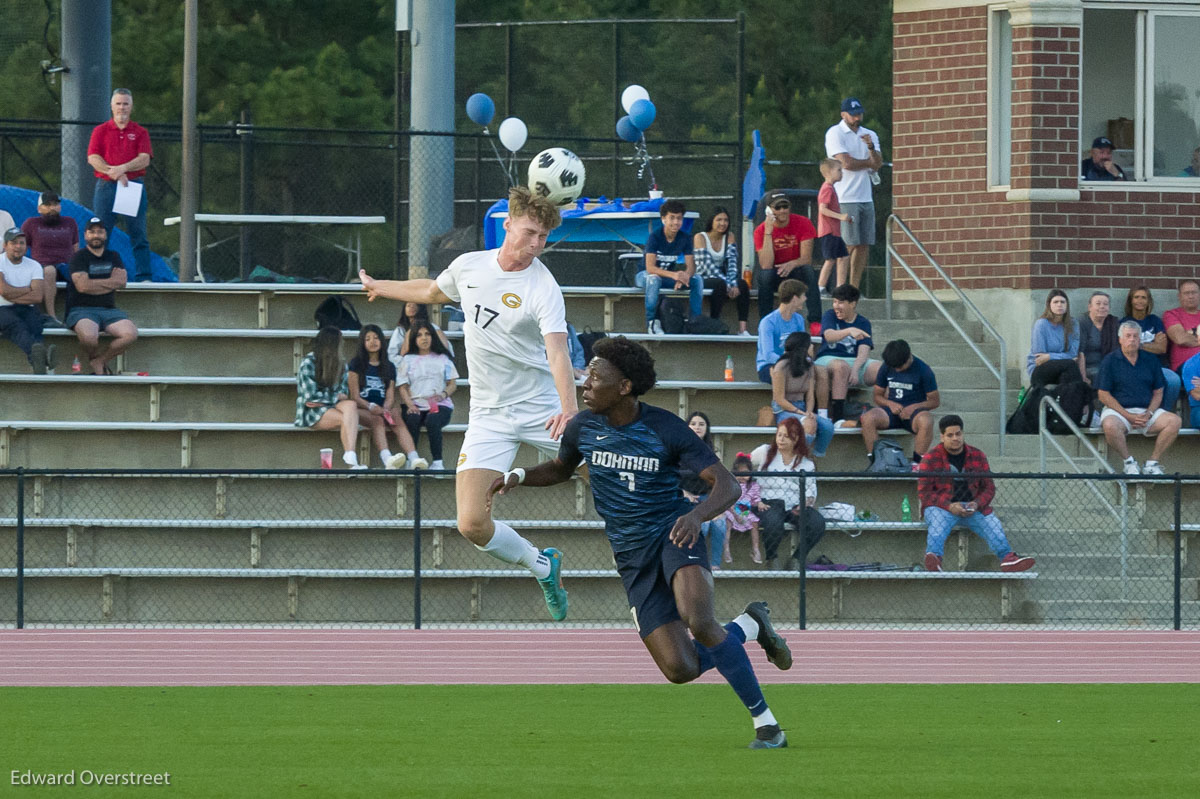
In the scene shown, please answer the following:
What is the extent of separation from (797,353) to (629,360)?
9338 millimetres

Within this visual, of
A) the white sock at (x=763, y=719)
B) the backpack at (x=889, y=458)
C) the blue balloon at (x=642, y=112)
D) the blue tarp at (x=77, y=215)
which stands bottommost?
the white sock at (x=763, y=719)

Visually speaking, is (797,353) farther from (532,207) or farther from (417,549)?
(532,207)

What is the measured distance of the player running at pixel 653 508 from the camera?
840 cm

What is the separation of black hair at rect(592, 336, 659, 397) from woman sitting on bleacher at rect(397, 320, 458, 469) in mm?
8677

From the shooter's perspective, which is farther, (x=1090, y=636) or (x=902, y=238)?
(x=902, y=238)

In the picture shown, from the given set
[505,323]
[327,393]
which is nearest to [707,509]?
[505,323]

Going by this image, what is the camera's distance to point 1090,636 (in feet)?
49.8

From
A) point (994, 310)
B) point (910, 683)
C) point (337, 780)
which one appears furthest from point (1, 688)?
point (994, 310)

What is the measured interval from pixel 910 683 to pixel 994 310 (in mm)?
9070

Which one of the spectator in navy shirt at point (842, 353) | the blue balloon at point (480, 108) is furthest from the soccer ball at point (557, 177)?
the blue balloon at point (480, 108)

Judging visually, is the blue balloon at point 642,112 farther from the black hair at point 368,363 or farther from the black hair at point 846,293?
the black hair at point 368,363

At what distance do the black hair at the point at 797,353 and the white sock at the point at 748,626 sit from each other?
871 cm

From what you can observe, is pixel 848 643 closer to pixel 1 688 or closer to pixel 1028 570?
pixel 1028 570

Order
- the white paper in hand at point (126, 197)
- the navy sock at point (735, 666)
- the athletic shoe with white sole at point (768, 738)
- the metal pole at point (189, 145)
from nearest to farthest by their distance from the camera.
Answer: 1. the navy sock at point (735, 666)
2. the athletic shoe with white sole at point (768, 738)
3. the white paper in hand at point (126, 197)
4. the metal pole at point (189, 145)
